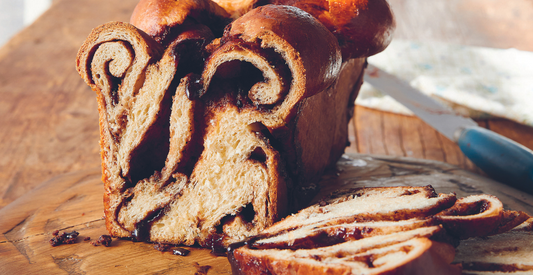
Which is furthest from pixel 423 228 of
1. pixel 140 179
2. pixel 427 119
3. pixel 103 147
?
pixel 427 119

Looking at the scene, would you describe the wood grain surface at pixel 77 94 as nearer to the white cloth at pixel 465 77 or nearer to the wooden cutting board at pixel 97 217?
the white cloth at pixel 465 77

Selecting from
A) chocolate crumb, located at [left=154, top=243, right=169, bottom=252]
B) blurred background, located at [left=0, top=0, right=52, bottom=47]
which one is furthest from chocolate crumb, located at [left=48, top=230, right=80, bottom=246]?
blurred background, located at [left=0, top=0, right=52, bottom=47]

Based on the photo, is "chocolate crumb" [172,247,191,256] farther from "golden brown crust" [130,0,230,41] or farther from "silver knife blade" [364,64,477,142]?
"silver knife blade" [364,64,477,142]

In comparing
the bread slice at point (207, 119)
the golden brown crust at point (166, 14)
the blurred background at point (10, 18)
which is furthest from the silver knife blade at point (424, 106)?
the blurred background at point (10, 18)

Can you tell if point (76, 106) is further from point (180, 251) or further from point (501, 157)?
point (501, 157)

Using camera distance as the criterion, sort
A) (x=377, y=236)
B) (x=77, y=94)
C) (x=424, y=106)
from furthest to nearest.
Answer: (x=77, y=94)
(x=424, y=106)
(x=377, y=236)

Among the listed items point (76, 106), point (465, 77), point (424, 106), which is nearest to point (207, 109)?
point (424, 106)
